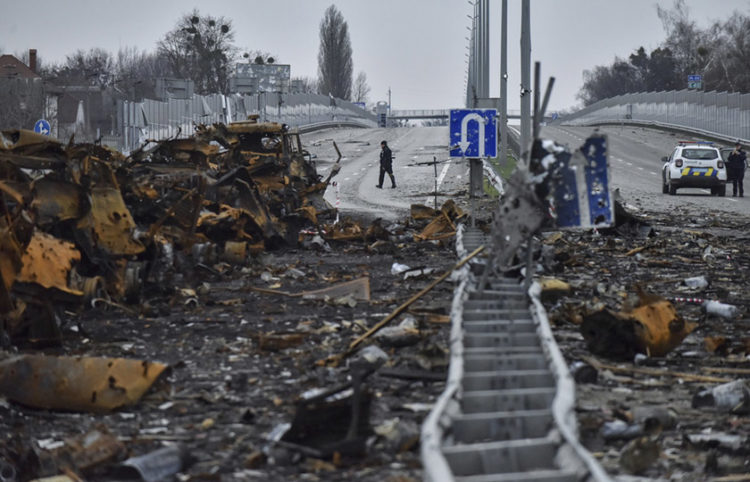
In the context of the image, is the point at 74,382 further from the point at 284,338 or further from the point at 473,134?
the point at 473,134

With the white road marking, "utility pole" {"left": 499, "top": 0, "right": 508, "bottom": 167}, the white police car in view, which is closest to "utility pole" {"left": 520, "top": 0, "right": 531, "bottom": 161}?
the white road marking

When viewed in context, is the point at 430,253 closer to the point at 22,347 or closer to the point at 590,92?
the point at 22,347

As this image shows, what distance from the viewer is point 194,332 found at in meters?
11.0

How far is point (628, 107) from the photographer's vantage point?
98.4 meters

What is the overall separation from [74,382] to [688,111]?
76.8 m

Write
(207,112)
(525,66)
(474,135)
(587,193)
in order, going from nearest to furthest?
(587,193), (474,135), (525,66), (207,112)

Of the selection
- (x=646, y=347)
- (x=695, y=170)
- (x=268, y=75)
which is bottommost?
(x=646, y=347)

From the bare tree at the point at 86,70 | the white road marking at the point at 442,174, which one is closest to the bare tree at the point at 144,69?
the bare tree at the point at 86,70

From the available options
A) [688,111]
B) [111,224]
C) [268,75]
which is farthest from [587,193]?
[268,75]

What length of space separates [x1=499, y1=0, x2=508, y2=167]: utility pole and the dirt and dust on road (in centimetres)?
2611

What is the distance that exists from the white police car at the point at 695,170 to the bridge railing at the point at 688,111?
93.8 feet

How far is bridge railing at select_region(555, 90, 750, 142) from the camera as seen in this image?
68.4 metres

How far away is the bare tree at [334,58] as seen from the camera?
530 ft

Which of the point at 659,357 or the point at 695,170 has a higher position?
the point at 695,170
